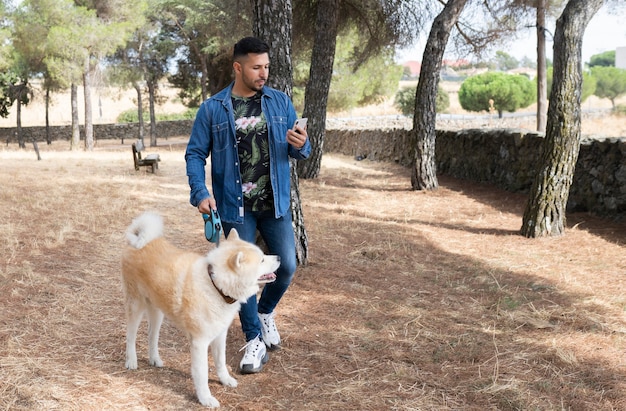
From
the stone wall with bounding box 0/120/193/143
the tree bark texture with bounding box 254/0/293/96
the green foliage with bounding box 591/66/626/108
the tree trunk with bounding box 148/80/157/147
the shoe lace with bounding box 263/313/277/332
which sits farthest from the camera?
the green foliage with bounding box 591/66/626/108

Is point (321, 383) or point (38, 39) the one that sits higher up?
point (38, 39)

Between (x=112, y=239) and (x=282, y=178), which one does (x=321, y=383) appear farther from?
(x=112, y=239)

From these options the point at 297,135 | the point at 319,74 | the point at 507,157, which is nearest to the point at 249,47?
the point at 297,135

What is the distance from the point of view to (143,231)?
3.66m

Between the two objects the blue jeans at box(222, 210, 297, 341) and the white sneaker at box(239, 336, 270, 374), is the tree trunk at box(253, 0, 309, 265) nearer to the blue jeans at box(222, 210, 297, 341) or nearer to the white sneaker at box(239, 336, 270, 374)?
the blue jeans at box(222, 210, 297, 341)

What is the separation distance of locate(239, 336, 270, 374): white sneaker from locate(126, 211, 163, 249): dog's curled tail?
1002 millimetres

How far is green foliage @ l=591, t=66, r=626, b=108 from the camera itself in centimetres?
4919

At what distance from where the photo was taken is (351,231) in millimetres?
8375

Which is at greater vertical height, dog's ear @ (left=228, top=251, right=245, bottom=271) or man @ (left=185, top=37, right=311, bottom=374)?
man @ (left=185, top=37, right=311, bottom=374)

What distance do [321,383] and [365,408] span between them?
0.43 metres

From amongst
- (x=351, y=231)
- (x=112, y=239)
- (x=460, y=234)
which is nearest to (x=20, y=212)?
(x=112, y=239)

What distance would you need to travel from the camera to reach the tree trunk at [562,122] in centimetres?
738

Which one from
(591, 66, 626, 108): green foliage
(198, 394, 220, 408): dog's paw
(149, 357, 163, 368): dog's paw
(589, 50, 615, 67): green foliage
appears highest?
(589, 50, 615, 67): green foliage

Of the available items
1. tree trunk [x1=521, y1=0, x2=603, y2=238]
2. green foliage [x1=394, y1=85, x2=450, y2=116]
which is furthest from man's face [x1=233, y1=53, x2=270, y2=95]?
green foliage [x1=394, y1=85, x2=450, y2=116]
